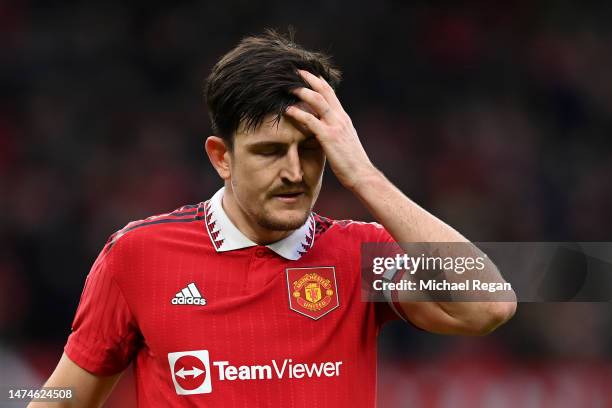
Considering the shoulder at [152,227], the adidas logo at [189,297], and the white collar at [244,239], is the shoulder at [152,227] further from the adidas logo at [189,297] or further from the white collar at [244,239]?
the adidas logo at [189,297]

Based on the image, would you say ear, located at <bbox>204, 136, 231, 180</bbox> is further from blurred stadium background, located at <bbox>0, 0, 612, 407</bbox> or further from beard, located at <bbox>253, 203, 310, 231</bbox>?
blurred stadium background, located at <bbox>0, 0, 612, 407</bbox>

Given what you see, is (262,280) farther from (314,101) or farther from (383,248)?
(314,101)

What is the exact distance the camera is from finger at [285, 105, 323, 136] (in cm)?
255

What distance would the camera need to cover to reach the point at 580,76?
9523mm

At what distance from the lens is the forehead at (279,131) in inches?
101

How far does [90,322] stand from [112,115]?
20.4 ft

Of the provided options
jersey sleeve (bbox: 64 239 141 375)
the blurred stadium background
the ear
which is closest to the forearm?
the ear

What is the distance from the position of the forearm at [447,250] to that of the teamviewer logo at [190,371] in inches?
24.8

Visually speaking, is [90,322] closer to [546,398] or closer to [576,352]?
[546,398]

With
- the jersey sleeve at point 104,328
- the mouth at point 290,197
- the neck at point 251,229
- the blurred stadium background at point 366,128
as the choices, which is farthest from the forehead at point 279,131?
the blurred stadium background at point 366,128

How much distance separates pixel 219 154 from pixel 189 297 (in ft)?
1.39

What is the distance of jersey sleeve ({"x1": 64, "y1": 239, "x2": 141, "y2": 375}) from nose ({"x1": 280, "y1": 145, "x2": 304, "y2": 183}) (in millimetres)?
569

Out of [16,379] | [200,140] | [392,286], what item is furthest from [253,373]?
[200,140]

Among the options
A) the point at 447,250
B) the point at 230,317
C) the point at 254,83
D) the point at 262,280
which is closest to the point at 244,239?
the point at 262,280
